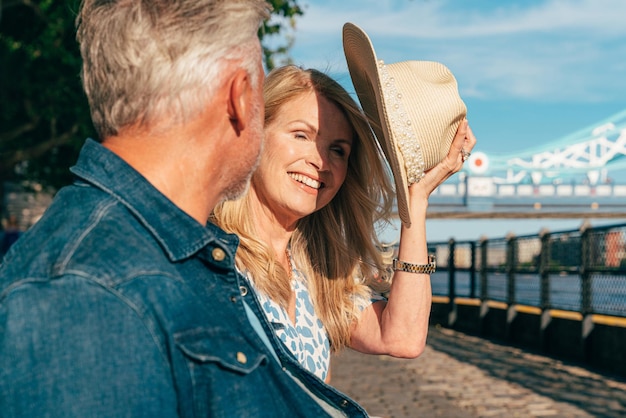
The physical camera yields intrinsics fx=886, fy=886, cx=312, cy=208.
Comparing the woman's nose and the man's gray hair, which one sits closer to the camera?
the man's gray hair

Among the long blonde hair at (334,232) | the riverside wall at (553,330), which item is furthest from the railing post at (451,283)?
the long blonde hair at (334,232)

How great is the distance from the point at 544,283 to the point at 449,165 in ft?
33.8

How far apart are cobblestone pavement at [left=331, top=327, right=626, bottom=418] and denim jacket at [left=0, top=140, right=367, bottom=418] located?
5709 millimetres

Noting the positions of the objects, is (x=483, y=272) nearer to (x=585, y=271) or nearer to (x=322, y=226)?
(x=585, y=271)

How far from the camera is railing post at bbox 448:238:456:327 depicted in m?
17.6

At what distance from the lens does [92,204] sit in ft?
A: 4.44

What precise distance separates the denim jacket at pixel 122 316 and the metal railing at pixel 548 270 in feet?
29.4

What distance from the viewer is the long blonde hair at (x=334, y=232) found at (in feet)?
9.19

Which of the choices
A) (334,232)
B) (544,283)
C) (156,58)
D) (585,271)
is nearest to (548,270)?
(544,283)

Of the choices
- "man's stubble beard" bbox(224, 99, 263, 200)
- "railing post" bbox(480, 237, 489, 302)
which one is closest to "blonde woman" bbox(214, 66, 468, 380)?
"man's stubble beard" bbox(224, 99, 263, 200)

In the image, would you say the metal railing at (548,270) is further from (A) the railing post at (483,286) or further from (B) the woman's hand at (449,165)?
(B) the woman's hand at (449,165)

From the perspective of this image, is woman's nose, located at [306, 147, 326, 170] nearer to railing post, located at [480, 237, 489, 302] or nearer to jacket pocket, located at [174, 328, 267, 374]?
jacket pocket, located at [174, 328, 267, 374]

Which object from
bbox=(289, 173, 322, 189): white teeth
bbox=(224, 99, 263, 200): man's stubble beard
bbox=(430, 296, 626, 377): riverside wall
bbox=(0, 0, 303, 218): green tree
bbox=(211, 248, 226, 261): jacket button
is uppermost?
bbox=(0, 0, 303, 218): green tree

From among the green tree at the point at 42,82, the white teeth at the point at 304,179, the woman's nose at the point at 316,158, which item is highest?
the green tree at the point at 42,82
